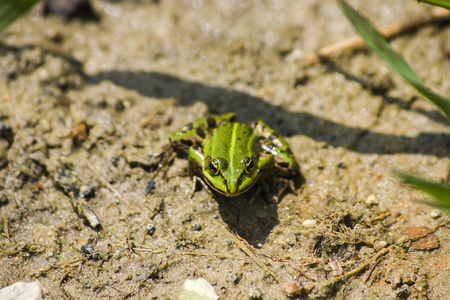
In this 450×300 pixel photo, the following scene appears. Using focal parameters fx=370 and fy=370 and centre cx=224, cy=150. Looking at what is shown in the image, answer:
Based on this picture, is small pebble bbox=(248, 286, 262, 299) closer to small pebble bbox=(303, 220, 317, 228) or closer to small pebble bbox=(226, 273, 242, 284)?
small pebble bbox=(226, 273, 242, 284)

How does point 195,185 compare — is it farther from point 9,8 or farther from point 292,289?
point 9,8

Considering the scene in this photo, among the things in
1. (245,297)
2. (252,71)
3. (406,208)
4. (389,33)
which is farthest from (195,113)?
(389,33)

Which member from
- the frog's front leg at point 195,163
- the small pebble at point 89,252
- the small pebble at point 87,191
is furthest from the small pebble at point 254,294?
the small pebble at point 87,191

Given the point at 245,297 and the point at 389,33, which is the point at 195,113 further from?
the point at 389,33

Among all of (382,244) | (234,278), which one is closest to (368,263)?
(382,244)

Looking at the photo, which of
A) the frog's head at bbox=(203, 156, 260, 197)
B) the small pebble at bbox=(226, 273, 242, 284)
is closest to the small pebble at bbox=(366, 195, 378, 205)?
the frog's head at bbox=(203, 156, 260, 197)

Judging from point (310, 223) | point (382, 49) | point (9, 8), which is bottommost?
point (310, 223)

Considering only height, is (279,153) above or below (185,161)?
above
